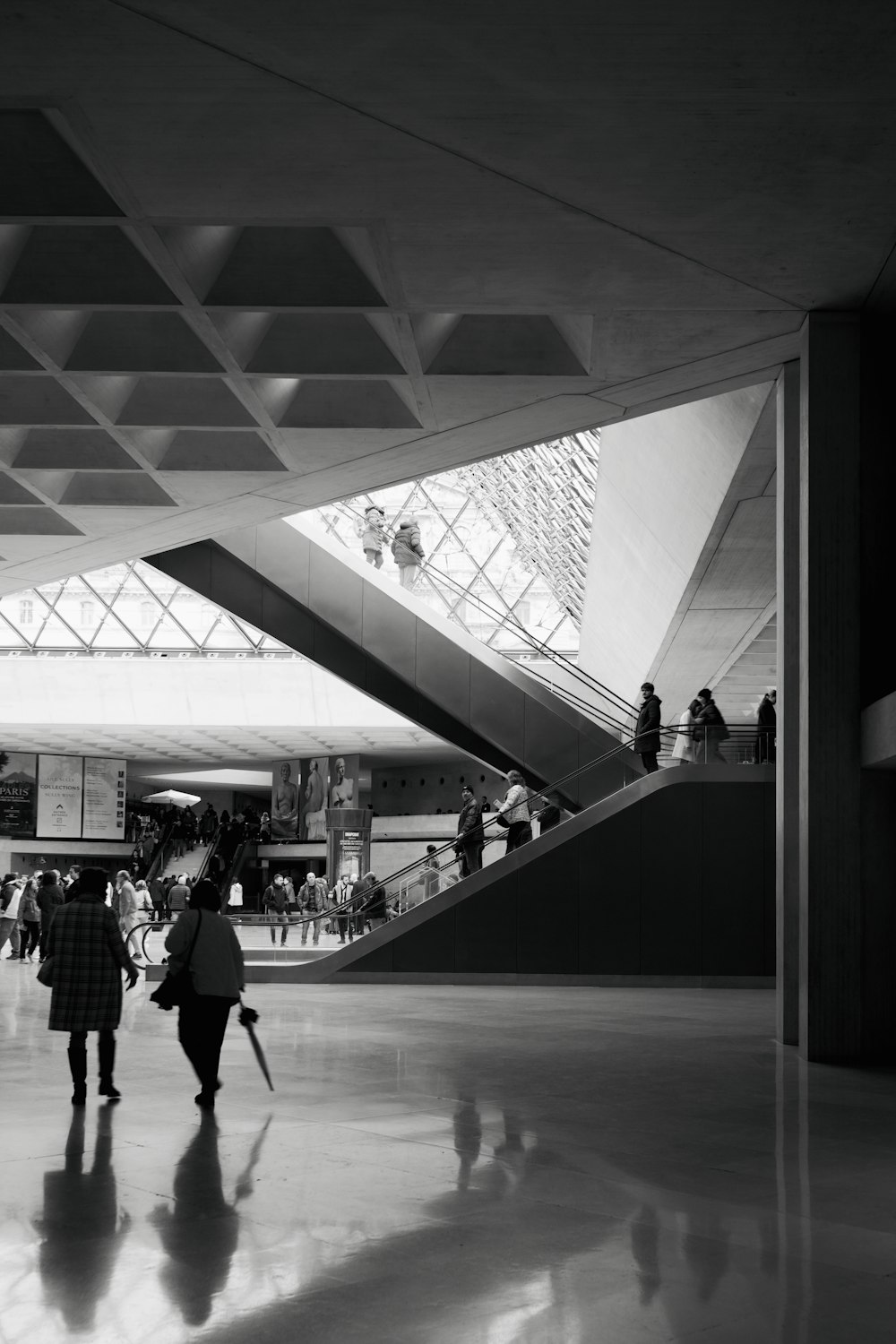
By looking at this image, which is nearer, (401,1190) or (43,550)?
(401,1190)

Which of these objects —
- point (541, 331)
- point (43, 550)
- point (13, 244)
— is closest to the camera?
point (13, 244)

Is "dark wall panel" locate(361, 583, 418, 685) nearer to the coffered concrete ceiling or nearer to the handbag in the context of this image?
the coffered concrete ceiling

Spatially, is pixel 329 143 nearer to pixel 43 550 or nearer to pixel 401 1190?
pixel 401 1190

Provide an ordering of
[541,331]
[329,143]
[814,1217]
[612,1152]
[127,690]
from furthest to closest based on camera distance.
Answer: [127,690] < [541,331] < [329,143] < [612,1152] < [814,1217]

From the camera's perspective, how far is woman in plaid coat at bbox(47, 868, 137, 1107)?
8.95 meters

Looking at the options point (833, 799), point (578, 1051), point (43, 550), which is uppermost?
point (43, 550)

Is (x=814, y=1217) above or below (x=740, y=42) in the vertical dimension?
below

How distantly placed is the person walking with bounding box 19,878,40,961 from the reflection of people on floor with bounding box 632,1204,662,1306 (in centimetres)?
2183

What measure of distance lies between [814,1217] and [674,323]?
30.7ft

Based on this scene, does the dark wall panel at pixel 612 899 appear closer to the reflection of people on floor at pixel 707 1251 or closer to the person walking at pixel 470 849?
the person walking at pixel 470 849

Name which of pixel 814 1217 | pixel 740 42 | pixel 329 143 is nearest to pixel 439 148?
pixel 329 143

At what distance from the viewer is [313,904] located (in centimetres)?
2855

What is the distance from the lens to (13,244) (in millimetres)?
11570

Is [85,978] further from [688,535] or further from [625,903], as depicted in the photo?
[688,535]
